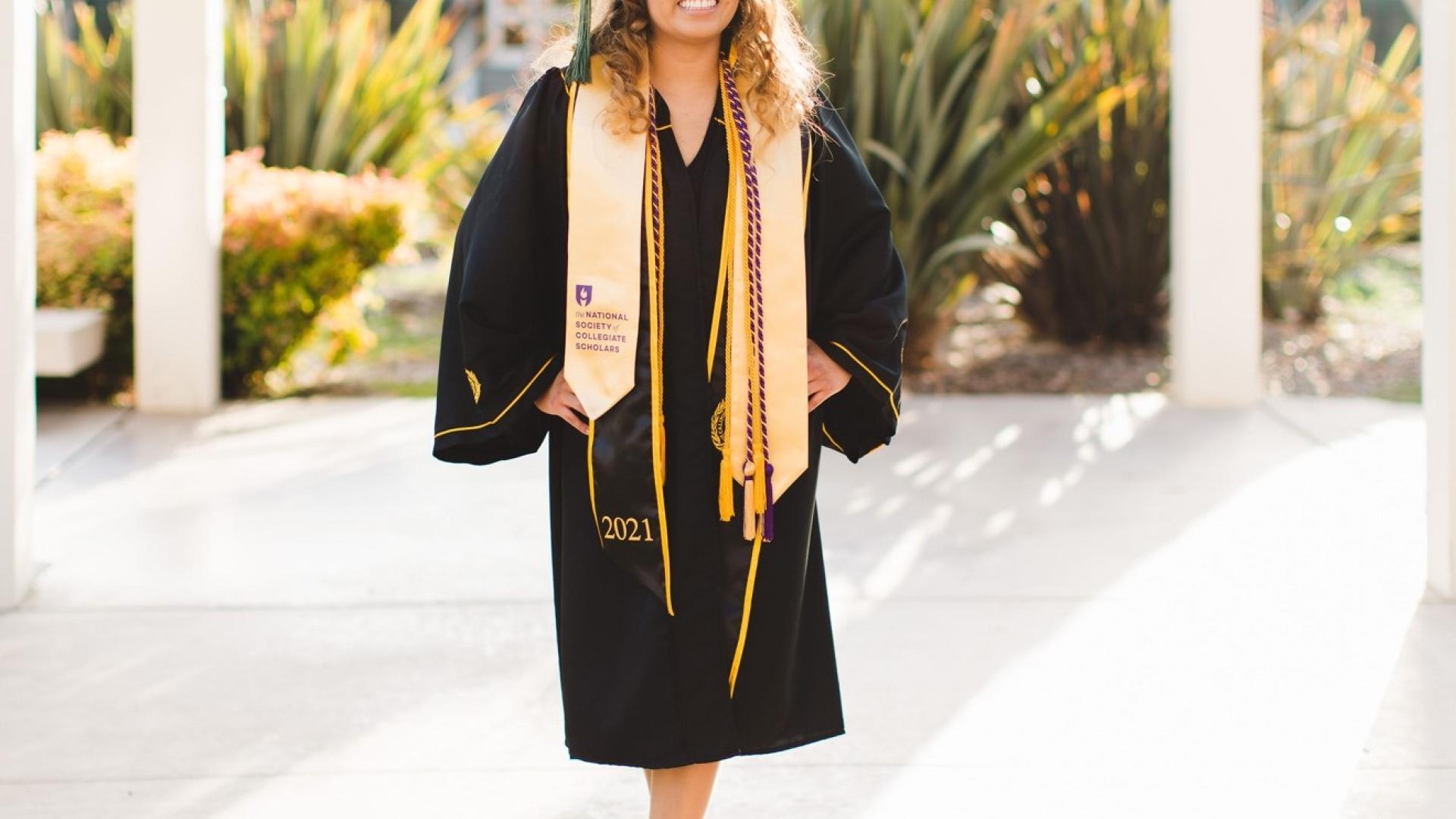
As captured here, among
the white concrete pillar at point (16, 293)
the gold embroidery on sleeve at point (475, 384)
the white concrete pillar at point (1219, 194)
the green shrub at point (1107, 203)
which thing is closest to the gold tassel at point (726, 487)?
the gold embroidery on sleeve at point (475, 384)

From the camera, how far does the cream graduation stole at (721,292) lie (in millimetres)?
2764

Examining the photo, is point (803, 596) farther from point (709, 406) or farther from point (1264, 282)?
point (1264, 282)

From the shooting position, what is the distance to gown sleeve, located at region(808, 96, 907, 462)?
288 centimetres

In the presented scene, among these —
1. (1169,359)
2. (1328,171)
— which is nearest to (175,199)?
(1169,359)

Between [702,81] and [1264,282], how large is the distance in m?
7.45

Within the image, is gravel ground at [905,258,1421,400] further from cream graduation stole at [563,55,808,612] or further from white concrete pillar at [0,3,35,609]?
cream graduation stole at [563,55,808,612]

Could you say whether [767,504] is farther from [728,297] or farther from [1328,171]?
[1328,171]

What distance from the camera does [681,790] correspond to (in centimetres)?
293

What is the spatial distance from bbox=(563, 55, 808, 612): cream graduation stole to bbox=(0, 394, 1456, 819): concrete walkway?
3.03 ft

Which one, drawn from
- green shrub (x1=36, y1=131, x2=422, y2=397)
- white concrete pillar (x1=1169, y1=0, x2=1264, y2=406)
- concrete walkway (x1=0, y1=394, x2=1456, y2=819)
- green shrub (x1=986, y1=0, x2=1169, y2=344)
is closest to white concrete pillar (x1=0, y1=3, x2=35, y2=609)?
concrete walkway (x1=0, y1=394, x2=1456, y2=819)

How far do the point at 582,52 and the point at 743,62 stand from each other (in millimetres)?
241

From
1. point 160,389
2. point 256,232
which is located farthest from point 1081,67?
point 160,389

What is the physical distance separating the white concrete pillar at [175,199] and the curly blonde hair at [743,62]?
5.02m

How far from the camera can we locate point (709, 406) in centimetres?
283
